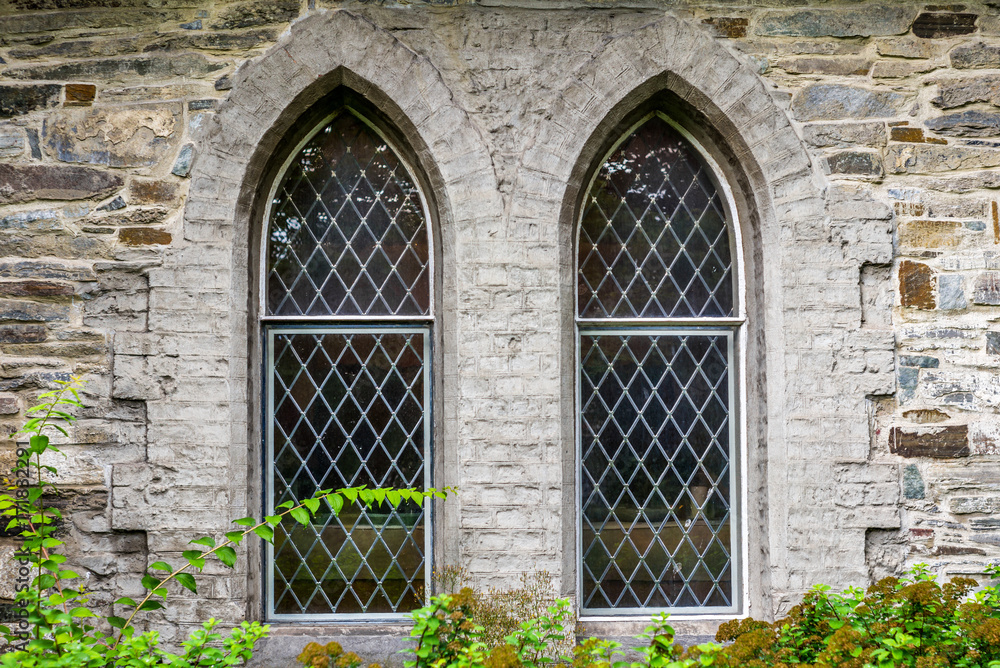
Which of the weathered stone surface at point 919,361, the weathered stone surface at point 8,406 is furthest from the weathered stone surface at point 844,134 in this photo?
the weathered stone surface at point 8,406

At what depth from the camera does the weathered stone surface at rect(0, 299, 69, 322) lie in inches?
136

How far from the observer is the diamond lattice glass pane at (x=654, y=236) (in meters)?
3.77

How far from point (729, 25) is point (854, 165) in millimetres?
925

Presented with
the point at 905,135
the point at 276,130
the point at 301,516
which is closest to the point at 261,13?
the point at 276,130

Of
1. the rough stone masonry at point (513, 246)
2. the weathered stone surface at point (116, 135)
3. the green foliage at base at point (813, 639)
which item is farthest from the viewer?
the weathered stone surface at point (116, 135)

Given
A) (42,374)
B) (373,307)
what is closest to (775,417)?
(373,307)

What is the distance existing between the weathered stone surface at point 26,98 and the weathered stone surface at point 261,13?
919 millimetres

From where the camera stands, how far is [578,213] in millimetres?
3744

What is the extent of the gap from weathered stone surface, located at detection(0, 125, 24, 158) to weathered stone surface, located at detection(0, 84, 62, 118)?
75 mm

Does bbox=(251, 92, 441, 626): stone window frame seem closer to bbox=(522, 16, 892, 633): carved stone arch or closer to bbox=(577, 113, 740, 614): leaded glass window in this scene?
bbox=(522, 16, 892, 633): carved stone arch

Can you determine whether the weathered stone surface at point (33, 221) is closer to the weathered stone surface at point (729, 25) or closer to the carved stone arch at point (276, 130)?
the carved stone arch at point (276, 130)

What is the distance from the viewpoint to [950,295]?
11.5 feet

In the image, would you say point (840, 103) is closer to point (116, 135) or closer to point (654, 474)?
point (654, 474)

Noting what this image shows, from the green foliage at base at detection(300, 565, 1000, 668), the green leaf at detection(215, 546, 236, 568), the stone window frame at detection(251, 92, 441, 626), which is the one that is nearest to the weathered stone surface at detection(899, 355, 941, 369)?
the green foliage at base at detection(300, 565, 1000, 668)
